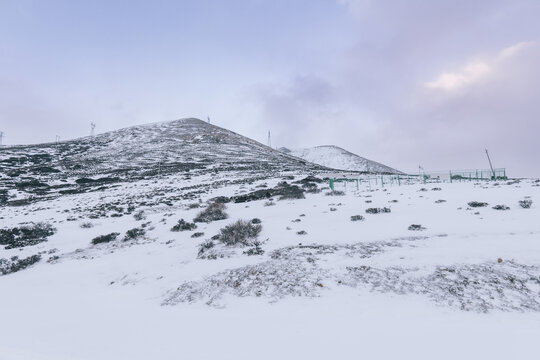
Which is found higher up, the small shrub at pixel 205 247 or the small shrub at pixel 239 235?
the small shrub at pixel 239 235

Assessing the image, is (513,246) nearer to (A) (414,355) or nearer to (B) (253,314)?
(A) (414,355)

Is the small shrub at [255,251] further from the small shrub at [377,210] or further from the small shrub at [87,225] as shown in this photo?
the small shrub at [87,225]

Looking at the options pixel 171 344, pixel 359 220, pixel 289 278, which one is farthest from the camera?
pixel 359 220

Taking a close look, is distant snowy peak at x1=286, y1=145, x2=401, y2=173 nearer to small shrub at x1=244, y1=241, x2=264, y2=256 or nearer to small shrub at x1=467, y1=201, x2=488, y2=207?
small shrub at x1=467, y1=201, x2=488, y2=207

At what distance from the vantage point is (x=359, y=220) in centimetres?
1289

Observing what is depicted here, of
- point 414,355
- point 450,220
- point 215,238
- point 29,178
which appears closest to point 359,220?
point 450,220

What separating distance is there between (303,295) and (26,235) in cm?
1869

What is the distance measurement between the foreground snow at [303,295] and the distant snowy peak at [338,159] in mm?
111283

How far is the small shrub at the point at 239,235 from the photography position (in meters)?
10.6

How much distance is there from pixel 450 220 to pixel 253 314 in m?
10.3

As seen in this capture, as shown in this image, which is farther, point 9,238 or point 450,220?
point 9,238

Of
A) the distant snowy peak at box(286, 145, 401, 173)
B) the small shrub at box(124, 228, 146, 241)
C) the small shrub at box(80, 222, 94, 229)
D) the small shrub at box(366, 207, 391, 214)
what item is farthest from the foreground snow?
the distant snowy peak at box(286, 145, 401, 173)

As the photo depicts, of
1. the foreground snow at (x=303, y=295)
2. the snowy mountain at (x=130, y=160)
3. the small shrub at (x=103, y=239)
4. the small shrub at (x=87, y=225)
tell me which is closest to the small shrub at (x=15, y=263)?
the foreground snow at (x=303, y=295)

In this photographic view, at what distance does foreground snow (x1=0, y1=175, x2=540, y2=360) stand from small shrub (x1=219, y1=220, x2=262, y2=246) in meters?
0.51
